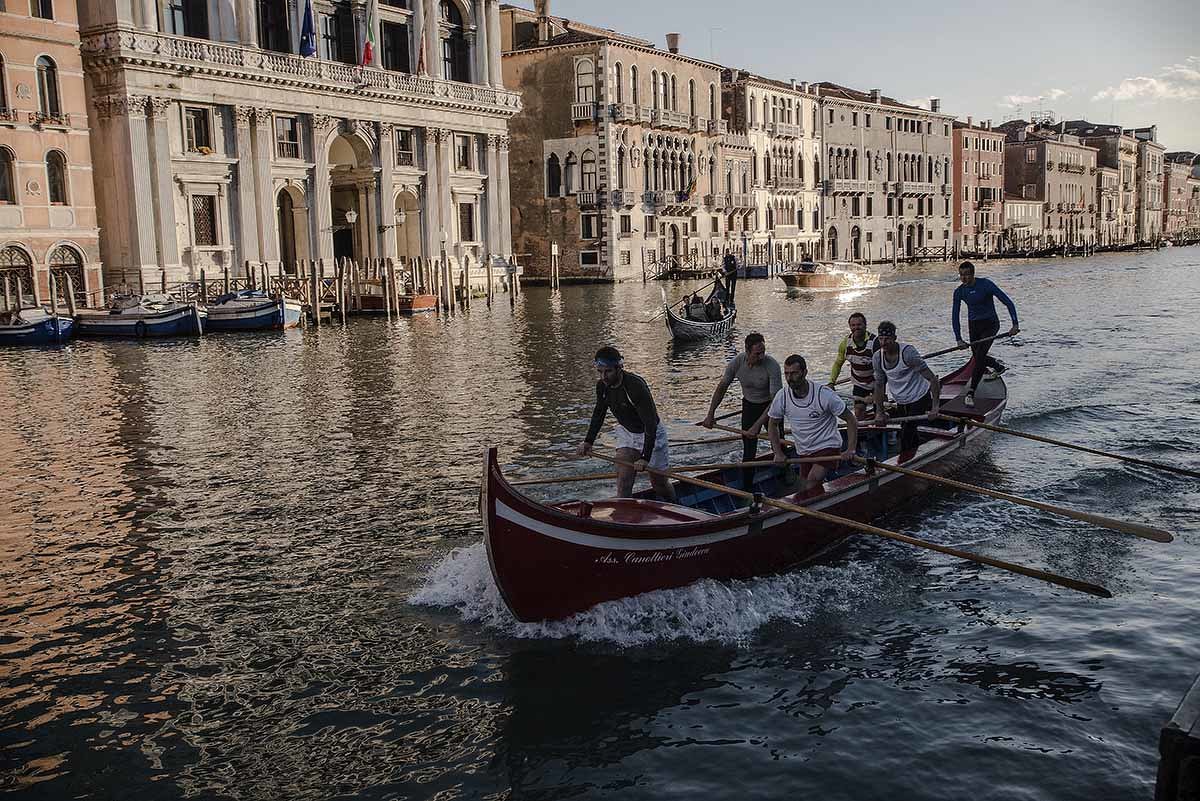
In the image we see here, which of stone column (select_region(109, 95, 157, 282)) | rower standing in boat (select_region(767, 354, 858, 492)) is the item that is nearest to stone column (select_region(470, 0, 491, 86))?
stone column (select_region(109, 95, 157, 282))

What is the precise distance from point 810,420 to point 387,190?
3587 centimetres

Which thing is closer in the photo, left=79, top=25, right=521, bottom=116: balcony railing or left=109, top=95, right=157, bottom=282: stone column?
left=79, top=25, right=521, bottom=116: balcony railing

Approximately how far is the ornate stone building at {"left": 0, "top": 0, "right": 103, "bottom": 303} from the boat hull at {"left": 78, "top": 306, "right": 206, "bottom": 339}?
2043mm

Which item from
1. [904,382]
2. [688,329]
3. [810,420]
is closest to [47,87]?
[688,329]

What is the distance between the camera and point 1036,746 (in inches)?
242

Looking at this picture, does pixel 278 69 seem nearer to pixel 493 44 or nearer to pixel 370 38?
pixel 370 38

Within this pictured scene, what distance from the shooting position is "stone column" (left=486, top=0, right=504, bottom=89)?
158ft

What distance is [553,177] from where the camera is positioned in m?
56.2

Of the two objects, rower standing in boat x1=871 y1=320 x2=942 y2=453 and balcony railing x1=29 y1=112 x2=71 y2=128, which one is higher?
balcony railing x1=29 y1=112 x2=71 y2=128

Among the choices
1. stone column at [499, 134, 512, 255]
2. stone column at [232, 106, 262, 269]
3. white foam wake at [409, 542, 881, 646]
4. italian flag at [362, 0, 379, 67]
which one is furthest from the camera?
stone column at [499, 134, 512, 255]

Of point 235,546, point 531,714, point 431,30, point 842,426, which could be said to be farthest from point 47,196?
point 531,714

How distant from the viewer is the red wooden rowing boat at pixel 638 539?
290 inches

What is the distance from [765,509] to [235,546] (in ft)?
15.5

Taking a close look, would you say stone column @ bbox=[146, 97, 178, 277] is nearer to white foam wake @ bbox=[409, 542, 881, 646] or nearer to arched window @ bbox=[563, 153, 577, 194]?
arched window @ bbox=[563, 153, 577, 194]
